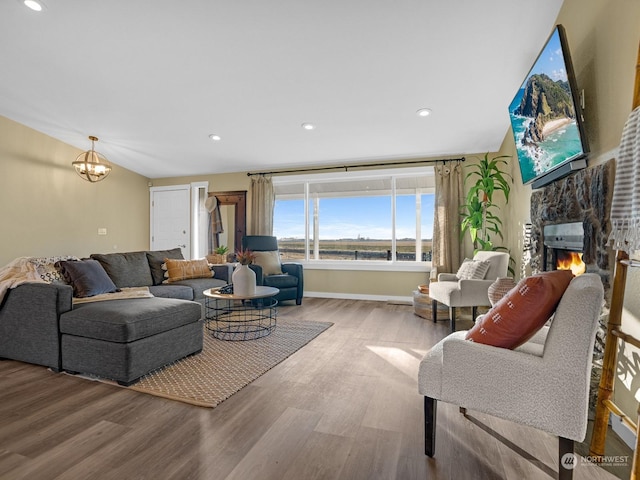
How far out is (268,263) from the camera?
5207mm

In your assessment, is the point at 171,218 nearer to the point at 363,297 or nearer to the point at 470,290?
the point at 363,297

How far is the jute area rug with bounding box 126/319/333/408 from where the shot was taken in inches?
86.4

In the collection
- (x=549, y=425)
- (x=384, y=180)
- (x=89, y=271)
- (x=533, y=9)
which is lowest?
(x=549, y=425)

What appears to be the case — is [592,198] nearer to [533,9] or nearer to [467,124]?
[533,9]

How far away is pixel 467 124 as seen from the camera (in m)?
4.12

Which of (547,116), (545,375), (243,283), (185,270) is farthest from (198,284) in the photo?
(547,116)

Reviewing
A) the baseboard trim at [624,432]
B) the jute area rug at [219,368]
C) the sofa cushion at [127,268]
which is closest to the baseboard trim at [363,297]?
the jute area rug at [219,368]

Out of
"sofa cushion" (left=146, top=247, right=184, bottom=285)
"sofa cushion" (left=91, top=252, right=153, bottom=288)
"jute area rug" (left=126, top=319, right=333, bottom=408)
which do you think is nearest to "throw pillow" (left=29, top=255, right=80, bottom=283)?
"sofa cushion" (left=91, top=252, right=153, bottom=288)

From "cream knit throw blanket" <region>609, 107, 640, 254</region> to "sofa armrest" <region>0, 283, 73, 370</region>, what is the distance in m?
3.48

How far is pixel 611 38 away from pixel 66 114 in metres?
5.80

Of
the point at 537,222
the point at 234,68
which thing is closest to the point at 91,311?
the point at 234,68

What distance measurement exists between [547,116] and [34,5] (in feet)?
13.3

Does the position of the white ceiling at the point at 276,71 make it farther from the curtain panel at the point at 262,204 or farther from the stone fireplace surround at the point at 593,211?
the stone fireplace surround at the point at 593,211

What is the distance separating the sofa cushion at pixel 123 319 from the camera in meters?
2.33
